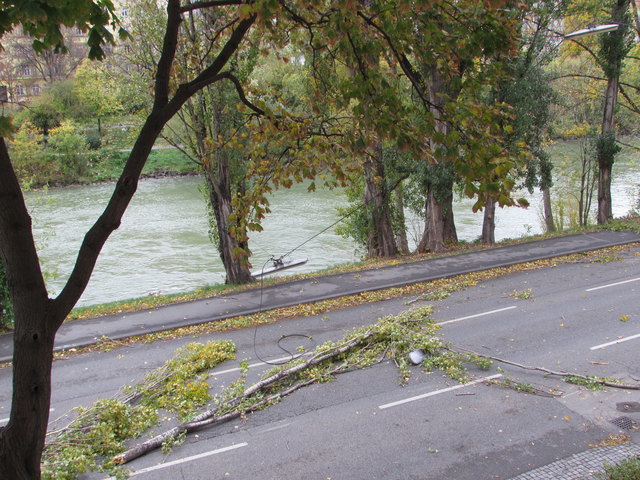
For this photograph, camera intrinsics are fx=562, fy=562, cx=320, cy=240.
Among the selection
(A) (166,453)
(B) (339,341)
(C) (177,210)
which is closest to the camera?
(A) (166,453)

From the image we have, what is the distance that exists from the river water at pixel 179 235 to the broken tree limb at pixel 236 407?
1253cm

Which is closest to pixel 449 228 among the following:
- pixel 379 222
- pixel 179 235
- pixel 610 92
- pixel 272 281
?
pixel 379 222

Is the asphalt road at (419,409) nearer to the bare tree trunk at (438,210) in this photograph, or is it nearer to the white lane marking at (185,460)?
the white lane marking at (185,460)

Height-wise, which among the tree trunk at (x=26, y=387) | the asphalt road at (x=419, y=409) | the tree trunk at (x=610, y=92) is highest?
the tree trunk at (x=610, y=92)

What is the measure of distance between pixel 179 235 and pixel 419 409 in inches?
928

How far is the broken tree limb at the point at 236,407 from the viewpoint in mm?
7555

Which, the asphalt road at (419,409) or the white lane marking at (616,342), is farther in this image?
the white lane marking at (616,342)

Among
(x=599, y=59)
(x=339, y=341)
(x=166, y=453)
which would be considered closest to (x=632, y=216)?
(x=599, y=59)

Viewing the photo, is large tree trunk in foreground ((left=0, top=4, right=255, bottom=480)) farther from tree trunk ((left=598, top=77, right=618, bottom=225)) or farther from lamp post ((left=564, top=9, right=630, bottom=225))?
tree trunk ((left=598, top=77, right=618, bottom=225))

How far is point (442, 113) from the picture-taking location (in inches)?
208

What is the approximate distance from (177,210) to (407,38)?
3174 centimetres

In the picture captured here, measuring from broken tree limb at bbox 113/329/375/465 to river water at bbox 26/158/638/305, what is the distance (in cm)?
1253

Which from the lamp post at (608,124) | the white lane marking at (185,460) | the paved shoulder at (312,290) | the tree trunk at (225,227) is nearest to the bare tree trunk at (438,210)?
the paved shoulder at (312,290)

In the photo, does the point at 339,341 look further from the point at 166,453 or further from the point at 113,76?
the point at 113,76
